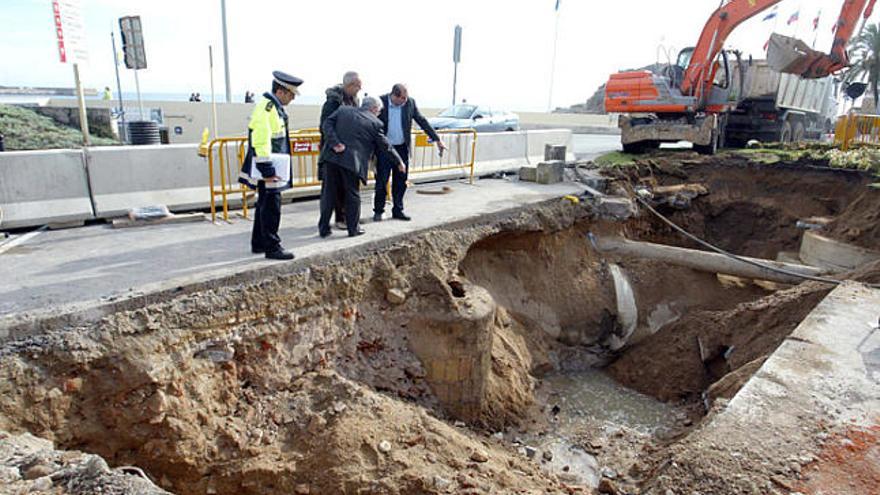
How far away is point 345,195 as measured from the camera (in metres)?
6.54

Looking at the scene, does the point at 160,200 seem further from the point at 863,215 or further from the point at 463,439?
the point at 863,215

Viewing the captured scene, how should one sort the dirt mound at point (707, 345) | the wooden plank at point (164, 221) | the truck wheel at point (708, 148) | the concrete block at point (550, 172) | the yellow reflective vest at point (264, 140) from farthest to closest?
the truck wheel at point (708, 148) → the concrete block at point (550, 172) → the dirt mound at point (707, 345) → the wooden plank at point (164, 221) → the yellow reflective vest at point (264, 140)

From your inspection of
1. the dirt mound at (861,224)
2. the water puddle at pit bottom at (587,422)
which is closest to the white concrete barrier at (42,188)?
the water puddle at pit bottom at (587,422)

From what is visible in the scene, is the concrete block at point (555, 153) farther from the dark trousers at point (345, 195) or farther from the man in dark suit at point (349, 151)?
the dark trousers at point (345, 195)

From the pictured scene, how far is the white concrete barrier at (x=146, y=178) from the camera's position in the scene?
23.4 feet

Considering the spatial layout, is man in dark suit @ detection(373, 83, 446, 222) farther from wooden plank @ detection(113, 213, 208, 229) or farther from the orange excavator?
the orange excavator

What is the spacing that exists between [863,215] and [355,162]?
8.96 m

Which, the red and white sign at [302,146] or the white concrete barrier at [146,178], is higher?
the red and white sign at [302,146]

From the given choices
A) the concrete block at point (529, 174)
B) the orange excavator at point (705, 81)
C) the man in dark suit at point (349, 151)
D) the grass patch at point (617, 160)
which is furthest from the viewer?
the orange excavator at point (705, 81)

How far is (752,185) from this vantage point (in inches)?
486

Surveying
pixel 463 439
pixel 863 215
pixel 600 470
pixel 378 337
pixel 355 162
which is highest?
pixel 355 162

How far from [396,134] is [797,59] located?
10.3m

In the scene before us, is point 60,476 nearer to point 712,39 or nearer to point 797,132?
point 712,39

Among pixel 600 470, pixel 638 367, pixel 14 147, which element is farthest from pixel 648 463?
pixel 14 147
